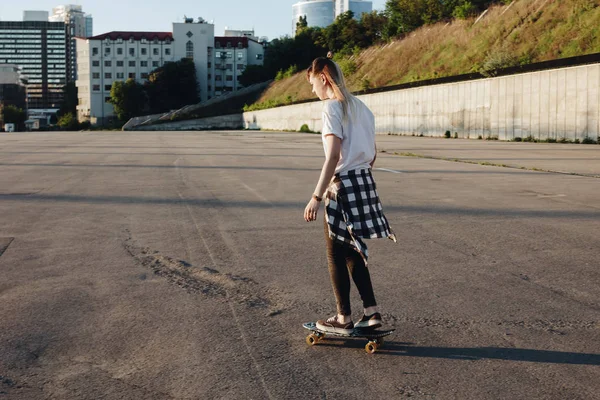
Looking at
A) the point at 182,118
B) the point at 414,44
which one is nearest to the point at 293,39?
the point at 182,118

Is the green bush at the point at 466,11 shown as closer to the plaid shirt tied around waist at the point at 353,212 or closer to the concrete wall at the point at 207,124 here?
the concrete wall at the point at 207,124

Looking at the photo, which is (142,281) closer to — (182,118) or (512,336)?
(512,336)

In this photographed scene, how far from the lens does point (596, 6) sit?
39312 mm

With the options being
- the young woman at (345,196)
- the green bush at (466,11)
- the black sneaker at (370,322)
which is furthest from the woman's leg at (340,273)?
the green bush at (466,11)

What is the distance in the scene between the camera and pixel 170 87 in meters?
144

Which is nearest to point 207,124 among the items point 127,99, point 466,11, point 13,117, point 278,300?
point 127,99

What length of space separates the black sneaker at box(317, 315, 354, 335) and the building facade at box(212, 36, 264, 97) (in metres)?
163

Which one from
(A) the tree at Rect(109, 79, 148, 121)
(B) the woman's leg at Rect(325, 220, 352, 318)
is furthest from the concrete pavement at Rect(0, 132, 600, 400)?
(A) the tree at Rect(109, 79, 148, 121)

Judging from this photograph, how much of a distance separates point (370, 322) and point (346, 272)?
1.14 ft

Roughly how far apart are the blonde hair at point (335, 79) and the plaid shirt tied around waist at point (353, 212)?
405mm

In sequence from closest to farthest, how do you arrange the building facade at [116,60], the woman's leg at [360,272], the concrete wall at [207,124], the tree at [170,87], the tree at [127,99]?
the woman's leg at [360,272] → the concrete wall at [207,124] → the tree at [127,99] → the tree at [170,87] → the building facade at [116,60]

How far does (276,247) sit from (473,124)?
3303 cm

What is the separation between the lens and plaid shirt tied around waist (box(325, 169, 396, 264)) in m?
4.41

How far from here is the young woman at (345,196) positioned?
14.5 feet
